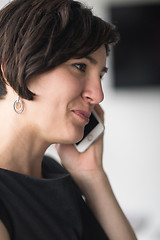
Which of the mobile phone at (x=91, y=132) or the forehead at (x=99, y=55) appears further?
the mobile phone at (x=91, y=132)

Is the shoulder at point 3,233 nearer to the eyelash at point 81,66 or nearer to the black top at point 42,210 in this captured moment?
the black top at point 42,210

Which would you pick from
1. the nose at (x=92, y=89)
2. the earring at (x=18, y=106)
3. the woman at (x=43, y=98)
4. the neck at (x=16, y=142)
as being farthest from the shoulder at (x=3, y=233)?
the nose at (x=92, y=89)

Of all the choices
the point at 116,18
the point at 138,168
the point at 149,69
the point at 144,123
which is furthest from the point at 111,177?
the point at 116,18

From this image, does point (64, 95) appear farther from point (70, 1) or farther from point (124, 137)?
point (124, 137)

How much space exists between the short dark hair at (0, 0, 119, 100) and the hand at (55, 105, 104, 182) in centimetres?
36

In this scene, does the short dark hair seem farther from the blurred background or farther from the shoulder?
the blurred background

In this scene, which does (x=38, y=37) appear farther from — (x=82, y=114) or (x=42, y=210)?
(x=42, y=210)

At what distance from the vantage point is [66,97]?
2.84ft

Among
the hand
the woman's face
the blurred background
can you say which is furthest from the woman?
the blurred background

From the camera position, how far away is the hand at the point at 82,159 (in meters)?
1.13

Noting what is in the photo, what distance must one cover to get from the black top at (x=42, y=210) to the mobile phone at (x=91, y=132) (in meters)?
0.16

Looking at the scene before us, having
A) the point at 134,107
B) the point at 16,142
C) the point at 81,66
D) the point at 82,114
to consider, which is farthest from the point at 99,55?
the point at 134,107

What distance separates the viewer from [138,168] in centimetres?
308

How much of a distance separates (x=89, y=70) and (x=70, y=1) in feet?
0.63
